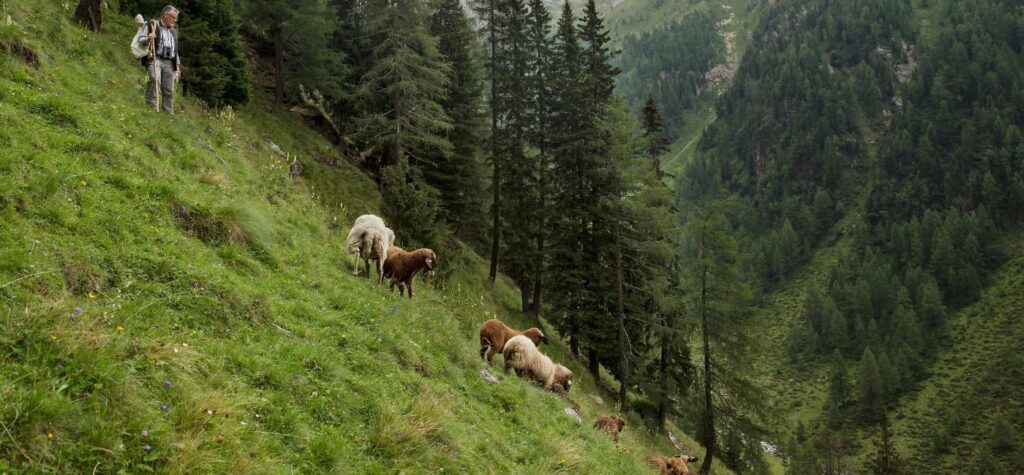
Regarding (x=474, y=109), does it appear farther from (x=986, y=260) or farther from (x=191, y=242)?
(x=986, y=260)

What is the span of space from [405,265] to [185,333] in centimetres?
678

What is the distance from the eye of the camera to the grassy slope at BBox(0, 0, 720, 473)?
4293 mm

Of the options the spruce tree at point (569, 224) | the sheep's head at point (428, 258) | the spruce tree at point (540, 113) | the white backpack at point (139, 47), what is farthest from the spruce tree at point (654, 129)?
the white backpack at point (139, 47)

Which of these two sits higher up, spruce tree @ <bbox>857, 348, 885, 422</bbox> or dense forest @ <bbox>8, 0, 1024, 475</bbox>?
dense forest @ <bbox>8, 0, 1024, 475</bbox>

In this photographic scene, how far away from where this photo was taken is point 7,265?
5.31 meters

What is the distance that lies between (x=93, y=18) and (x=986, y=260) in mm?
170028

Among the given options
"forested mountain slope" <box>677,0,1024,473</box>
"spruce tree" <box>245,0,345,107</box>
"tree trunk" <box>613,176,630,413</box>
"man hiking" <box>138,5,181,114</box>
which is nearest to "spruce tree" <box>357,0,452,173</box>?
"spruce tree" <box>245,0,345,107</box>

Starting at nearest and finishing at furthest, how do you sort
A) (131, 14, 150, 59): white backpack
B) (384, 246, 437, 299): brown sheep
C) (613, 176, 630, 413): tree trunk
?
(131, 14, 150, 59): white backpack → (384, 246, 437, 299): brown sheep → (613, 176, 630, 413): tree trunk

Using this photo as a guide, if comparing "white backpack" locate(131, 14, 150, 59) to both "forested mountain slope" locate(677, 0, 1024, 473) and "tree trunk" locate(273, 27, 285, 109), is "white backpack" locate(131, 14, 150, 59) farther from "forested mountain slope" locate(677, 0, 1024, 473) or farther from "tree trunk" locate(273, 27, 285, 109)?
"forested mountain slope" locate(677, 0, 1024, 473)

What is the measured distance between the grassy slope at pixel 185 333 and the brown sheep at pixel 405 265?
24.9 inches

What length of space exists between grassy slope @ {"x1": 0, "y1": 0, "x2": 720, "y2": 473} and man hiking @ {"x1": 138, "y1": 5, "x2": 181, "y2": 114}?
480 mm

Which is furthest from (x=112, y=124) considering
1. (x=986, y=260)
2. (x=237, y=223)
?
(x=986, y=260)

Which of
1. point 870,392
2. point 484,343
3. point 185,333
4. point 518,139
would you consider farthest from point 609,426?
point 870,392

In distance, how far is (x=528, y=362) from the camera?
1433 centimetres
